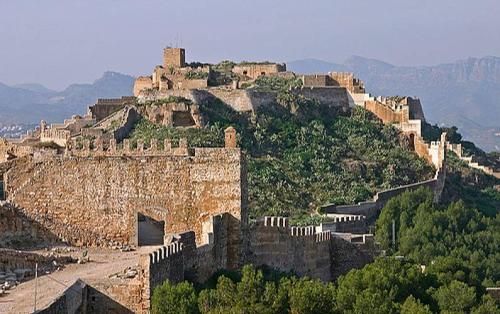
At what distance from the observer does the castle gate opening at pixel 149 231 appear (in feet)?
85.6

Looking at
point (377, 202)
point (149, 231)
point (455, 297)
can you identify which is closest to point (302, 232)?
point (455, 297)

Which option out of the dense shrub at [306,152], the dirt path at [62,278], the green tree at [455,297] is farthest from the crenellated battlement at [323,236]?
the dense shrub at [306,152]

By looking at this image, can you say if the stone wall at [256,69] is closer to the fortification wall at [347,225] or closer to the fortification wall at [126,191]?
the fortification wall at [347,225]

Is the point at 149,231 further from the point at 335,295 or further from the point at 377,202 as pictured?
the point at 377,202

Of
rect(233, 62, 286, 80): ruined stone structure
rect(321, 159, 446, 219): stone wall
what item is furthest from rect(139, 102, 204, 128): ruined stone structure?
rect(233, 62, 286, 80): ruined stone structure

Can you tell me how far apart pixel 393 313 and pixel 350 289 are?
1104 mm

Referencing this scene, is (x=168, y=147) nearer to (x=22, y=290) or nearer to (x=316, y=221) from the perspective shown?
(x=22, y=290)

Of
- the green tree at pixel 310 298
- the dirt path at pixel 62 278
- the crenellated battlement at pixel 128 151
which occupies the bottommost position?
the green tree at pixel 310 298

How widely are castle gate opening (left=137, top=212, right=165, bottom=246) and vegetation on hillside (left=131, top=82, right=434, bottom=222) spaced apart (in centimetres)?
1763

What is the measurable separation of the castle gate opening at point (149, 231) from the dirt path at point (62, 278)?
0.60m

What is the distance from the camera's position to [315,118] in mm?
58281

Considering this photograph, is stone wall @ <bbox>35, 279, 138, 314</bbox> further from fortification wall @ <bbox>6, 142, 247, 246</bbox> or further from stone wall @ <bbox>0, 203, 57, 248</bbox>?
stone wall @ <bbox>0, 203, 57, 248</bbox>

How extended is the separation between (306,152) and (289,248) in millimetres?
23958

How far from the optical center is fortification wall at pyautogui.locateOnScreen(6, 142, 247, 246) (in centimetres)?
2589
